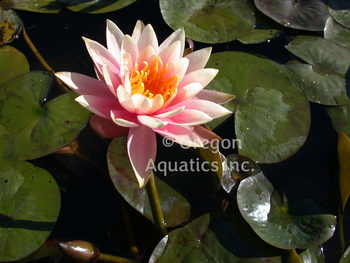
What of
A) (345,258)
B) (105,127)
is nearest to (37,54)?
(105,127)

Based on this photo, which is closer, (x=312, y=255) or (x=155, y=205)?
(x=155, y=205)

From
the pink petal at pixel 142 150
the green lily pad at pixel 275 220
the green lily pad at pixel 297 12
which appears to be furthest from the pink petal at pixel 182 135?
the green lily pad at pixel 297 12

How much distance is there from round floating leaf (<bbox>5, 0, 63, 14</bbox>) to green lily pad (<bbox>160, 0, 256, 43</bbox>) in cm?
124

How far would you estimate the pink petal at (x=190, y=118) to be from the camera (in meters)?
1.41

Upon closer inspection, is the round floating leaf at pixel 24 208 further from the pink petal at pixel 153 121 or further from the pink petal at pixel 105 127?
the pink petal at pixel 153 121

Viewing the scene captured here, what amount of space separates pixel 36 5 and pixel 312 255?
3.75 meters

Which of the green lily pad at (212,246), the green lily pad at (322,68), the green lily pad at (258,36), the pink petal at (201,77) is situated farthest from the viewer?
the green lily pad at (258,36)

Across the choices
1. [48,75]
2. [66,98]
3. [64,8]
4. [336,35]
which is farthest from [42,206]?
[336,35]

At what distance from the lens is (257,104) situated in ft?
7.82

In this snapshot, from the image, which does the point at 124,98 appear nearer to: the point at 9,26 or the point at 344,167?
the point at 344,167

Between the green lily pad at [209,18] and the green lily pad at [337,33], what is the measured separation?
0.92 metres

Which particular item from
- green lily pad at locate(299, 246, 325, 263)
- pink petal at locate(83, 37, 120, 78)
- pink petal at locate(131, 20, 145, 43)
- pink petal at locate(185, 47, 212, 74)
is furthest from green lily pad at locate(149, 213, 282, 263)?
pink petal at locate(131, 20, 145, 43)

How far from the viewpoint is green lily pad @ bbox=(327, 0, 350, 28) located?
306 centimetres

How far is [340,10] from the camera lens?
3.14 meters
